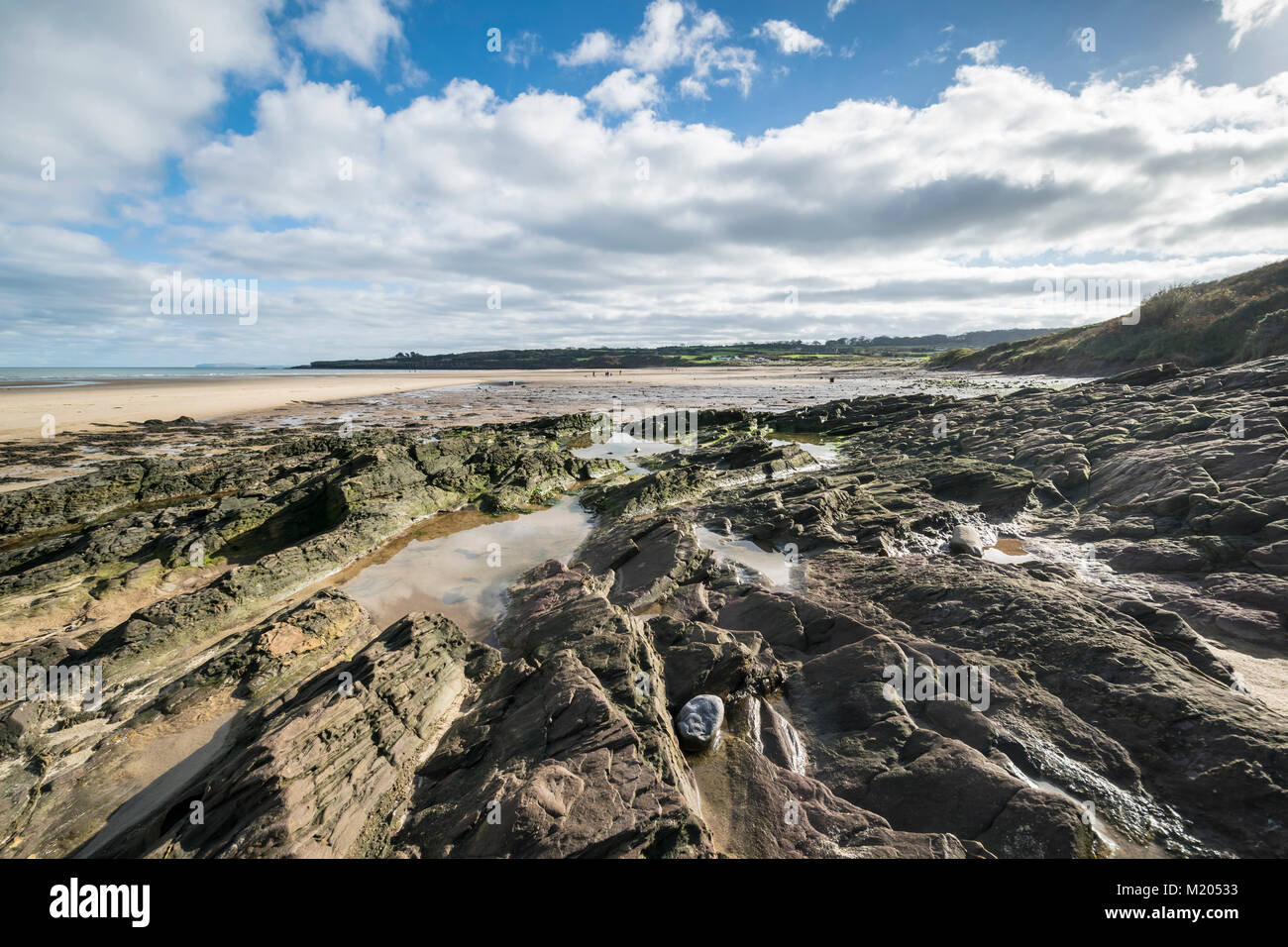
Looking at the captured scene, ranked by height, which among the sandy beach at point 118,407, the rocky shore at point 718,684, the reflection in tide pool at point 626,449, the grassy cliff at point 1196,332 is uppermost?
the grassy cliff at point 1196,332

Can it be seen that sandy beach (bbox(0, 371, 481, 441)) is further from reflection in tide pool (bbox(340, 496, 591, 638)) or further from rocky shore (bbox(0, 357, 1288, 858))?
reflection in tide pool (bbox(340, 496, 591, 638))

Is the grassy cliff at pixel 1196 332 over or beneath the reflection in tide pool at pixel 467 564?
over

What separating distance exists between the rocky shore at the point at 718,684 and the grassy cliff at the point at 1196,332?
2637 centimetres

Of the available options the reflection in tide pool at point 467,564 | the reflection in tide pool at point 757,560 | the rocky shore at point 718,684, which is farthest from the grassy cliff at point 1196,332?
the reflection in tide pool at point 467,564

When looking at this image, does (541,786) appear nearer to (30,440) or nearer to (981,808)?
(981,808)

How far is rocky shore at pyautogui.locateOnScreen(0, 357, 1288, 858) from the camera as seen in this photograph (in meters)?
4.14

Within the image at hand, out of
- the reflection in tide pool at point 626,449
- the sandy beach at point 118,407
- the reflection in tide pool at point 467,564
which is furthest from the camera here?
the sandy beach at point 118,407

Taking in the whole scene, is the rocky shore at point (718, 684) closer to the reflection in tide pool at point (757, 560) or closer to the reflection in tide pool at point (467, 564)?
the reflection in tide pool at point (757, 560)

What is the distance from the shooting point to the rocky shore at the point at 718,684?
4.14 meters

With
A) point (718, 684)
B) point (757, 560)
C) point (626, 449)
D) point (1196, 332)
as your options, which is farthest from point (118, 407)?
point (1196, 332)

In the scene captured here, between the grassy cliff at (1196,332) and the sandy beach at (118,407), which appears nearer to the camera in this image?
the grassy cliff at (1196,332)

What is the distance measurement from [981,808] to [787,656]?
2.94 meters

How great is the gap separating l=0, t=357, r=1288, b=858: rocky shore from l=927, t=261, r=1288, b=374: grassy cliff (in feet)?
86.5

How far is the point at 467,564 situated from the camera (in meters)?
11.7
